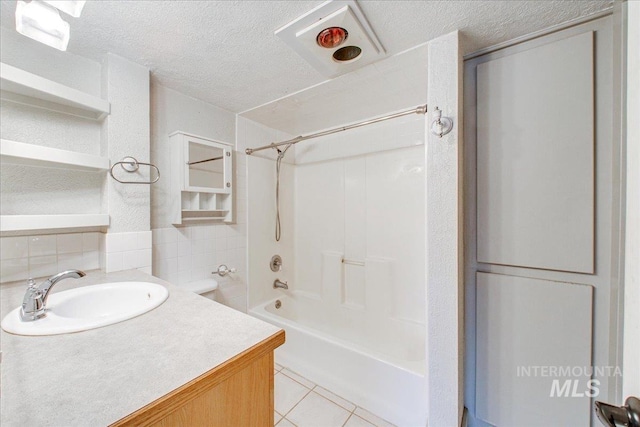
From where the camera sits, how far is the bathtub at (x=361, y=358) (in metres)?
1.31

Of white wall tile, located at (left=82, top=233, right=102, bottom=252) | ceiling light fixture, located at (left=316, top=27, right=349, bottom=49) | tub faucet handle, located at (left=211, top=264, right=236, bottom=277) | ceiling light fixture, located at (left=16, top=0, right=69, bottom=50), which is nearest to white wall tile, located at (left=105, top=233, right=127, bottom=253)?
white wall tile, located at (left=82, top=233, right=102, bottom=252)

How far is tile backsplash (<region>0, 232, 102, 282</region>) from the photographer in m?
1.06

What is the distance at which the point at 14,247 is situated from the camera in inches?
42.4

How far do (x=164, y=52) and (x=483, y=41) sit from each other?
1.70m

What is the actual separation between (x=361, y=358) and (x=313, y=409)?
0.42 meters

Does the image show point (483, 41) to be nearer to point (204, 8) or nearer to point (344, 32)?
point (344, 32)

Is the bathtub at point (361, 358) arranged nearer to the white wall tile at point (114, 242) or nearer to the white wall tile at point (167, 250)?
the white wall tile at point (167, 250)

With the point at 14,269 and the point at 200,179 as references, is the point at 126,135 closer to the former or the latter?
the point at 200,179

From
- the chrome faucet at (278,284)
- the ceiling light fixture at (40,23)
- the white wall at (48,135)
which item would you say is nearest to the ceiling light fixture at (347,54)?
the ceiling light fixture at (40,23)

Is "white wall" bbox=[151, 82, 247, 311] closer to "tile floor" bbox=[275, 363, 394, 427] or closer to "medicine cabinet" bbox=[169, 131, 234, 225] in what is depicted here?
"medicine cabinet" bbox=[169, 131, 234, 225]

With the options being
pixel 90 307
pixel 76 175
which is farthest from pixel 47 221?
pixel 90 307

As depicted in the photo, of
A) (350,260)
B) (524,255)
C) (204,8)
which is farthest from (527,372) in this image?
(204,8)

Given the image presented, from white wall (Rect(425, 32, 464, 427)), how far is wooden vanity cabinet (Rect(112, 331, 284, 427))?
0.83 meters

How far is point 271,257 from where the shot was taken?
2355 millimetres
